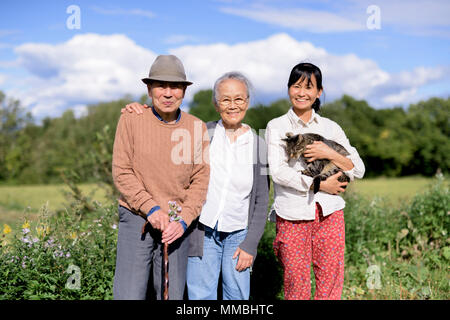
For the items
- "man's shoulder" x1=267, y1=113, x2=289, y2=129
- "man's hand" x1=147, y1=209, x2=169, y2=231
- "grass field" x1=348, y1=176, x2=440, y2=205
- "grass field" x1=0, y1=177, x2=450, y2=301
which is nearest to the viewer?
"man's hand" x1=147, y1=209, x2=169, y2=231

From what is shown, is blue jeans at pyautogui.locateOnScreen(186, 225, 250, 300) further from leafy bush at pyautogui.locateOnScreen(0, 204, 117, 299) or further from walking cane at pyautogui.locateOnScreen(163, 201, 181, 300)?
leafy bush at pyautogui.locateOnScreen(0, 204, 117, 299)

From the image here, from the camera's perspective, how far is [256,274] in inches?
198

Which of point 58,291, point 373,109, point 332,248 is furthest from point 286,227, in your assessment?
point 373,109

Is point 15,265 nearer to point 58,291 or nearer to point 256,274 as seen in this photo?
point 58,291

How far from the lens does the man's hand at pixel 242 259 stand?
3.12 metres

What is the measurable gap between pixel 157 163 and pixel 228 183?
61 cm

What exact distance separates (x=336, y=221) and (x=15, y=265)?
316cm

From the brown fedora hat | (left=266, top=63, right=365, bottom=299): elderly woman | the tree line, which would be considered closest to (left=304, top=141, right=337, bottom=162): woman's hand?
(left=266, top=63, right=365, bottom=299): elderly woman

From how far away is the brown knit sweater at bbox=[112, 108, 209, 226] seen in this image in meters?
2.98

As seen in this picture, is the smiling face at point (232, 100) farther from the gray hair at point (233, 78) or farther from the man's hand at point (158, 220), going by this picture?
the man's hand at point (158, 220)

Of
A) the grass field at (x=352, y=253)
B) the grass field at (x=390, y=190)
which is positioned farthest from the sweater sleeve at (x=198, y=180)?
the grass field at (x=390, y=190)

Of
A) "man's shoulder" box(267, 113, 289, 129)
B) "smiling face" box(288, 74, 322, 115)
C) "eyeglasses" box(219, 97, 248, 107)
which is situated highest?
"smiling face" box(288, 74, 322, 115)

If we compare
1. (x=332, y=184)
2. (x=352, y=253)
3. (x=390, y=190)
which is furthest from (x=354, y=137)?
(x=332, y=184)

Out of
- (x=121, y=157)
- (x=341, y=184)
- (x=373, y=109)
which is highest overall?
(x=373, y=109)
